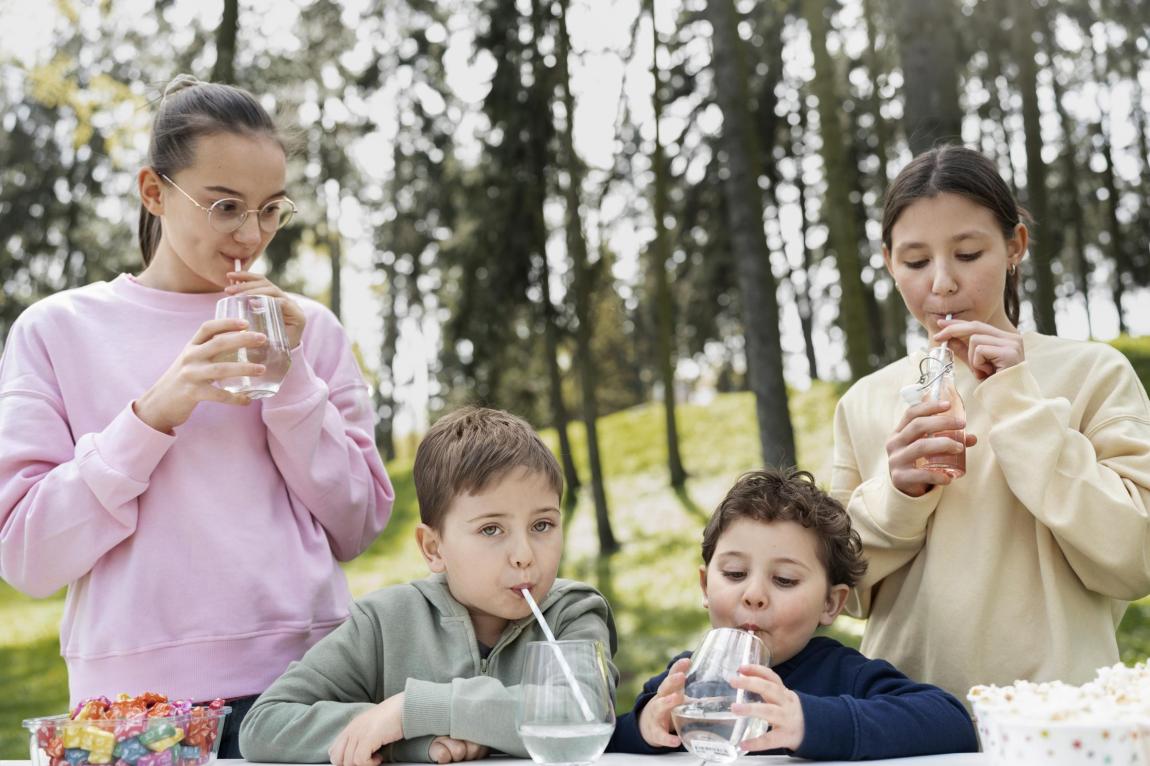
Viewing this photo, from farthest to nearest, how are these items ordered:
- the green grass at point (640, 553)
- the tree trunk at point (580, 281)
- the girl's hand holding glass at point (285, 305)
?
the tree trunk at point (580, 281) → the green grass at point (640, 553) → the girl's hand holding glass at point (285, 305)

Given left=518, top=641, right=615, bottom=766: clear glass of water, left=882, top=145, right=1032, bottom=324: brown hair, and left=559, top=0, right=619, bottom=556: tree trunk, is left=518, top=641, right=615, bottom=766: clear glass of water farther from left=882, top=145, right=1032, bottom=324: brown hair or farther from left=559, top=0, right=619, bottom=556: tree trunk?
left=559, top=0, right=619, bottom=556: tree trunk

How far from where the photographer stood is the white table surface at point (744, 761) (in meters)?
2.03

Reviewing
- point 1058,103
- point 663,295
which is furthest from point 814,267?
point 663,295

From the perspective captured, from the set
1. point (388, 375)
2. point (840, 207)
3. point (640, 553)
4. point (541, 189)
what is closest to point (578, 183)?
point (541, 189)

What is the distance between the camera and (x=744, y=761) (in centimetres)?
220

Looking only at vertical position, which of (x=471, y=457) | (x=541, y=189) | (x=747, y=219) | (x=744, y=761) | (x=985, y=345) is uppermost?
(x=541, y=189)

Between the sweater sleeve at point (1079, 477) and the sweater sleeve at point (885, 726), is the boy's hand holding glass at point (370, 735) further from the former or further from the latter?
the sweater sleeve at point (1079, 477)

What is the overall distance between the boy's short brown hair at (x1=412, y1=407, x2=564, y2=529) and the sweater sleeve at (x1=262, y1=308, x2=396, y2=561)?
0.74 feet

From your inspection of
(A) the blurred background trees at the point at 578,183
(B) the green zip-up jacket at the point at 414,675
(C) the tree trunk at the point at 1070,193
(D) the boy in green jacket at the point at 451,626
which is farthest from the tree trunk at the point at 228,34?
(C) the tree trunk at the point at 1070,193

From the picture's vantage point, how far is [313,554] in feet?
9.36

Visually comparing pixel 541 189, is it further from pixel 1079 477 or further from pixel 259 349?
pixel 1079 477

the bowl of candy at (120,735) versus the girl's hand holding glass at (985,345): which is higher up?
the girl's hand holding glass at (985,345)

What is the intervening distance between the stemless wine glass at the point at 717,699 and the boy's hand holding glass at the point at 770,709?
0.03 ft

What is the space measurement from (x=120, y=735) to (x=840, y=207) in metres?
5.81
